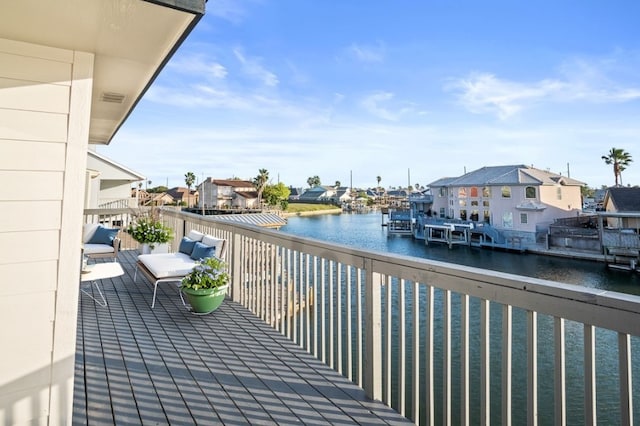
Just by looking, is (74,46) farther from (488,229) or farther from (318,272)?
(488,229)

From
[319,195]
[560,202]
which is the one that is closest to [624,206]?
[560,202]

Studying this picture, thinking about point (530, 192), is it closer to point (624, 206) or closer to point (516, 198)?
point (516, 198)

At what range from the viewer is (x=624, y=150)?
120 ft

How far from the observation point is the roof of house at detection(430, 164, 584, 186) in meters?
30.0

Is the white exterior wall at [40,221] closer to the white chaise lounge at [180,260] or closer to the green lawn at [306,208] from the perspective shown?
the white chaise lounge at [180,260]

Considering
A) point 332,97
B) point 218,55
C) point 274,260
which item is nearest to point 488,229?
point 332,97

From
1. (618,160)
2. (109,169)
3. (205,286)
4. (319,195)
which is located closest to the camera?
(205,286)

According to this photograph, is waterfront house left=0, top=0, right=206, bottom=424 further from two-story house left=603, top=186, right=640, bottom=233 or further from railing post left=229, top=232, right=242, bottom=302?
two-story house left=603, top=186, right=640, bottom=233

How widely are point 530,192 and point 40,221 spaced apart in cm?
3354

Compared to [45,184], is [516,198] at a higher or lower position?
higher

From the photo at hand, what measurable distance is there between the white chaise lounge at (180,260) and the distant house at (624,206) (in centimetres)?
2706

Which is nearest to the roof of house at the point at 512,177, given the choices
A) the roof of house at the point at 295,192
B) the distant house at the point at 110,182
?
the distant house at the point at 110,182

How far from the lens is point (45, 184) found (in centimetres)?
181

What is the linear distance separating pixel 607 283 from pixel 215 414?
24.3m
